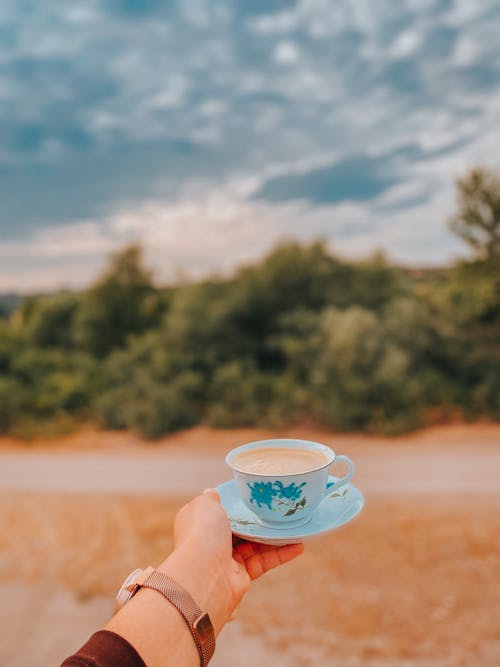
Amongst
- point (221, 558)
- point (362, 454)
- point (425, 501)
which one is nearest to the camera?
point (221, 558)

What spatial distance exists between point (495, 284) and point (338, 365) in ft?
5.28

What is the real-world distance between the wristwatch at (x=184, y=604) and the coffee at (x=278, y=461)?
0.68ft

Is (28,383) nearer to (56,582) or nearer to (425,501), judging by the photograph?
(56,582)

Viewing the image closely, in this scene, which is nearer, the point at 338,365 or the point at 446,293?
the point at 338,365

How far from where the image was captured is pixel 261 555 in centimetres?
98

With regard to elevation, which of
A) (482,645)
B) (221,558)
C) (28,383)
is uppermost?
(221,558)

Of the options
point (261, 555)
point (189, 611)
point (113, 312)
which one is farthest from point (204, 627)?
point (113, 312)

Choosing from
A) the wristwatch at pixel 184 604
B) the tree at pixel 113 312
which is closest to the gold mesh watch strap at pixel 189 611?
the wristwatch at pixel 184 604

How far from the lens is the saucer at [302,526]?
0.86m

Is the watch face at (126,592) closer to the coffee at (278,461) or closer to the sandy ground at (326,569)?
the coffee at (278,461)

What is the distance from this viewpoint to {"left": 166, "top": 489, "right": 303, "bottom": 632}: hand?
0.78 metres

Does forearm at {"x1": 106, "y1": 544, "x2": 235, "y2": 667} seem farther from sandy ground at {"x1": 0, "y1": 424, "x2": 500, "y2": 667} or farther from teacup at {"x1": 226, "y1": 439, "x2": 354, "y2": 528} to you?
sandy ground at {"x1": 0, "y1": 424, "x2": 500, "y2": 667}

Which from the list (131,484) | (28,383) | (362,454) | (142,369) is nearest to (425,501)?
(362,454)

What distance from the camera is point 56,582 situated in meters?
2.47
